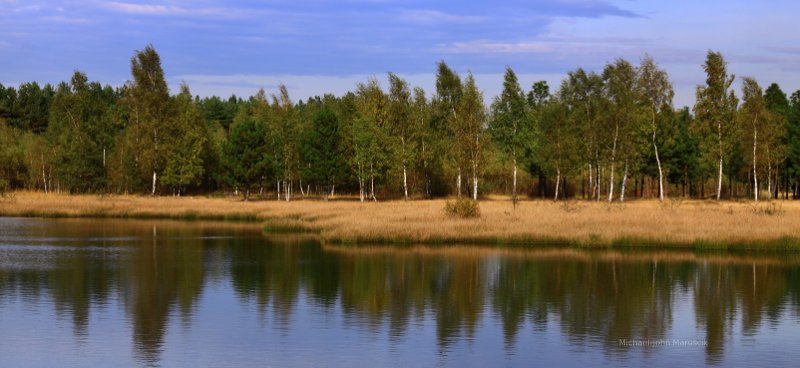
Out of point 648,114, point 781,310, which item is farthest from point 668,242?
point 648,114

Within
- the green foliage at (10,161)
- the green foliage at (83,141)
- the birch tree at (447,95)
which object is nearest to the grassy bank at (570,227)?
the birch tree at (447,95)

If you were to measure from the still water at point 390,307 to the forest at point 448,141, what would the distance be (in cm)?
4170

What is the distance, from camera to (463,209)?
58.0 metres

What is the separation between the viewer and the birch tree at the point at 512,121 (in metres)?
95.4

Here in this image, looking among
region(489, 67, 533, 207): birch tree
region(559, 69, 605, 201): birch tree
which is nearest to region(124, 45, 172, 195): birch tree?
region(489, 67, 533, 207): birch tree

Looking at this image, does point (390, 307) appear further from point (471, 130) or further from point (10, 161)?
point (10, 161)

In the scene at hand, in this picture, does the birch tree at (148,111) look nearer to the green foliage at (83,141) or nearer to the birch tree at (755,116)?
the green foliage at (83,141)

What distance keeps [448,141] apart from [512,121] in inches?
294

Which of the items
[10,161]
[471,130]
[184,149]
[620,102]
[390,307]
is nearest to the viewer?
[390,307]

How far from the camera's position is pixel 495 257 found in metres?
46.4

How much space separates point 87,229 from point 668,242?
4103cm

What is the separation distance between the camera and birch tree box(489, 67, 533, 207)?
9538 centimetres

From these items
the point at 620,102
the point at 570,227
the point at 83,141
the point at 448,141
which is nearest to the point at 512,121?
the point at 448,141

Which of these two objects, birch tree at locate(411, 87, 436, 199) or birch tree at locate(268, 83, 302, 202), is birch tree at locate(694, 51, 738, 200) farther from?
birch tree at locate(268, 83, 302, 202)
